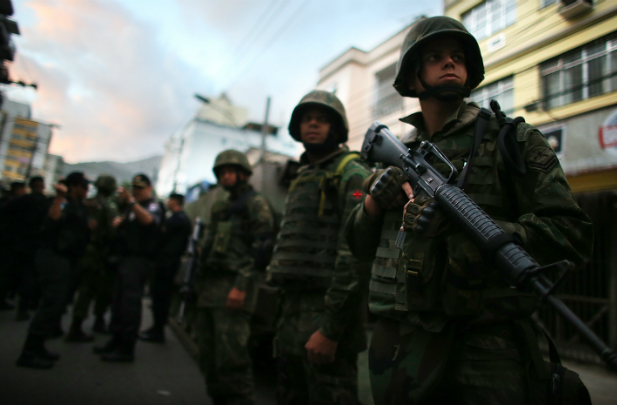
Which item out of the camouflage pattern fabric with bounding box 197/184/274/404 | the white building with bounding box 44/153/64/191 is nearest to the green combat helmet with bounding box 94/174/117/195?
the camouflage pattern fabric with bounding box 197/184/274/404

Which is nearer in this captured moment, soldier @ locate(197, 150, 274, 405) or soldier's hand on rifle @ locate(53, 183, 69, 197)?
soldier @ locate(197, 150, 274, 405)

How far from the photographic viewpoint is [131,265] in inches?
172

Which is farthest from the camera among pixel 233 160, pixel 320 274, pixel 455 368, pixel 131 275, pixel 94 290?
pixel 94 290

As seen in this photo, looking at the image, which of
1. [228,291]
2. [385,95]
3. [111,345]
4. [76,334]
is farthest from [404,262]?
[385,95]

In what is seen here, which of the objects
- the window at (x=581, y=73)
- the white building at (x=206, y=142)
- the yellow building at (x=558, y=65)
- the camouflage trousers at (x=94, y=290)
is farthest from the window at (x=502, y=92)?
the white building at (x=206, y=142)

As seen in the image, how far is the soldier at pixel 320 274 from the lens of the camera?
2.03m

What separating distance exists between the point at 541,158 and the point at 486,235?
13.9 inches

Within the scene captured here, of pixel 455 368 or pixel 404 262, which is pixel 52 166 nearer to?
pixel 404 262

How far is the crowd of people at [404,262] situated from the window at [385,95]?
10.8 m

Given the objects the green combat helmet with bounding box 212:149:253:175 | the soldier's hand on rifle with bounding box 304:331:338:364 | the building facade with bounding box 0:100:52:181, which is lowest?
the soldier's hand on rifle with bounding box 304:331:338:364

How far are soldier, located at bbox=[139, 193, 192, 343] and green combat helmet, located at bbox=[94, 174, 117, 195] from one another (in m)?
0.87

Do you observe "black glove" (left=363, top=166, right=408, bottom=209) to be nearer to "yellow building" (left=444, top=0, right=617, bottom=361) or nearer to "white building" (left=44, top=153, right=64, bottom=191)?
"yellow building" (left=444, top=0, right=617, bottom=361)

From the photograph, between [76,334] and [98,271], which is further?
[98,271]

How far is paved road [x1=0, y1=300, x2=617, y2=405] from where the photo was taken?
125 inches
